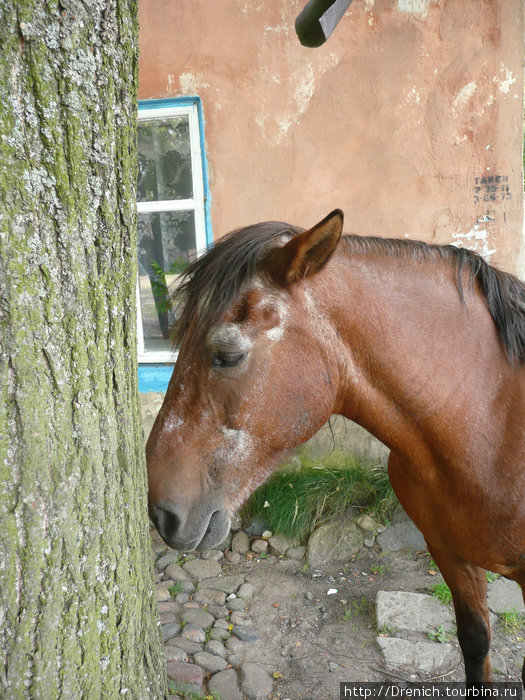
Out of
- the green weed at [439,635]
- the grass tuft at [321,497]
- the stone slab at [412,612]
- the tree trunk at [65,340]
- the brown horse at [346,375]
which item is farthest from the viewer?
the grass tuft at [321,497]

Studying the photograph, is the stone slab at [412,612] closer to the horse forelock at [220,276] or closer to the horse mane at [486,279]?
the horse mane at [486,279]

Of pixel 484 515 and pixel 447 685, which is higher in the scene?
pixel 484 515

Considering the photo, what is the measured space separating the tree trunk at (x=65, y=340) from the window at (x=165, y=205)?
9.42 ft

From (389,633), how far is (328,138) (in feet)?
11.3

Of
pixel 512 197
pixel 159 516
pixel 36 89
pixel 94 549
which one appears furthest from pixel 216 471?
pixel 512 197

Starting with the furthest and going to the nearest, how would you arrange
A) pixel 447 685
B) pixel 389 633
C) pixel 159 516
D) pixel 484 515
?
pixel 389 633 → pixel 447 685 → pixel 484 515 → pixel 159 516

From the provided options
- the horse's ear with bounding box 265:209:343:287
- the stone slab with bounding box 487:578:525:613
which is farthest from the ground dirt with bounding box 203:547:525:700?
the horse's ear with bounding box 265:209:343:287

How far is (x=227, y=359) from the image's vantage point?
164 cm

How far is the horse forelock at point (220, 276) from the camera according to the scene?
1.68 meters

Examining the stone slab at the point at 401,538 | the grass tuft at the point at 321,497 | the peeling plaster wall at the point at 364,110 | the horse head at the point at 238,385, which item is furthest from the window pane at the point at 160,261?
the horse head at the point at 238,385

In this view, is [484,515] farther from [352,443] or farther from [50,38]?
[352,443]

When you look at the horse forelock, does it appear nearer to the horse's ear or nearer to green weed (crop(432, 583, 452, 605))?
the horse's ear

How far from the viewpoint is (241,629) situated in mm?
3004

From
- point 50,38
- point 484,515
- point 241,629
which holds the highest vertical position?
point 50,38
